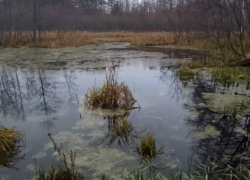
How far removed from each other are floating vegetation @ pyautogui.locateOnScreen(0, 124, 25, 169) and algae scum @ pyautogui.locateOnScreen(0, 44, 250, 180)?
3 centimetres

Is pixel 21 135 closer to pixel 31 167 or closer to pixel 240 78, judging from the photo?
pixel 31 167

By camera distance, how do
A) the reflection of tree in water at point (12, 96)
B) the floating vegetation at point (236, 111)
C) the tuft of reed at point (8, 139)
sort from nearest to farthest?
the tuft of reed at point (8, 139) → the floating vegetation at point (236, 111) → the reflection of tree in water at point (12, 96)

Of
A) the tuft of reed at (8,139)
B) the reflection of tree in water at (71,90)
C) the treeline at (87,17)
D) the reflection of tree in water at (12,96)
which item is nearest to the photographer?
the tuft of reed at (8,139)

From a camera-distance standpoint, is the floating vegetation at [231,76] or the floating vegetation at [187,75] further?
the floating vegetation at [187,75]

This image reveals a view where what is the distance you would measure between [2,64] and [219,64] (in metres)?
7.85

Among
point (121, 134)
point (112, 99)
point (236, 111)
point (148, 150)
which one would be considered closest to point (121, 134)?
point (121, 134)

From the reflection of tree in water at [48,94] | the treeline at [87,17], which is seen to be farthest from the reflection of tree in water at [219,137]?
the treeline at [87,17]

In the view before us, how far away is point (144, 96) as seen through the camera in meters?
5.34

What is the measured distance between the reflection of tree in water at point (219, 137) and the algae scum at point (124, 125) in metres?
0.01

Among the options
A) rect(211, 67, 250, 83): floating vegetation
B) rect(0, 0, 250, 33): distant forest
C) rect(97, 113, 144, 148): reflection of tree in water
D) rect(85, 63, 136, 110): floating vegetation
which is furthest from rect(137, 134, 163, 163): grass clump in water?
rect(0, 0, 250, 33): distant forest

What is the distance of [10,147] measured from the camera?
3.16 meters

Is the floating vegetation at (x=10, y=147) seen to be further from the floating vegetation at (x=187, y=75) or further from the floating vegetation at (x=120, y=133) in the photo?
the floating vegetation at (x=187, y=75)

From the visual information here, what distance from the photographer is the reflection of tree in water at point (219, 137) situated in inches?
113

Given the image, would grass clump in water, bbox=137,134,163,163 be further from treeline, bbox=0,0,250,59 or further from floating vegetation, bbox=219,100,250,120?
treeline, bbox=0,0,250,59
